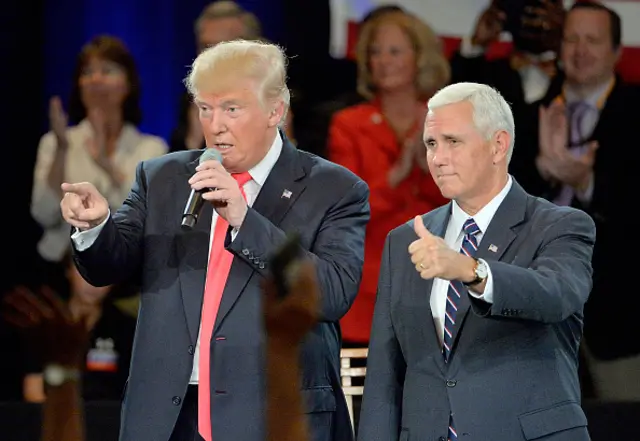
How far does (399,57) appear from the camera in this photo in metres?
4.64

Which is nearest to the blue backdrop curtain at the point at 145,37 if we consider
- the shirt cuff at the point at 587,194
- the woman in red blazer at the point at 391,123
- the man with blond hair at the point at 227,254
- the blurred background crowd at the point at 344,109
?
the blurred background crowd at the point at 344,109

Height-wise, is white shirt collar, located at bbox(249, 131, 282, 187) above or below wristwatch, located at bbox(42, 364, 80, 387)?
above

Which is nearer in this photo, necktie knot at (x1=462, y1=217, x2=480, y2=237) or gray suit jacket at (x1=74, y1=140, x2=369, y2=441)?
gray suit jacket at (x1=74, y1=140, x2=369, y2=441)

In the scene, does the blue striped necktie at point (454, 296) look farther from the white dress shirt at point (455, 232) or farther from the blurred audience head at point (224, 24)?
the blurred audience head at point (224, 24)

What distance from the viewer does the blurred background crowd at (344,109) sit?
4.56 m

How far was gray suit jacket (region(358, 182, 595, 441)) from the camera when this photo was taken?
2354 mm

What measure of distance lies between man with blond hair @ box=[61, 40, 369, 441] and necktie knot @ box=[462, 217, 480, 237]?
0.24m

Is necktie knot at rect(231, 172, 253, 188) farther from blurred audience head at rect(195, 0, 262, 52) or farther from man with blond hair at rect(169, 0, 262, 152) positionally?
blurred audience head at rect(195, 0, 262, 52)

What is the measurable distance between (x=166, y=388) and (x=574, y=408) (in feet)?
2.91

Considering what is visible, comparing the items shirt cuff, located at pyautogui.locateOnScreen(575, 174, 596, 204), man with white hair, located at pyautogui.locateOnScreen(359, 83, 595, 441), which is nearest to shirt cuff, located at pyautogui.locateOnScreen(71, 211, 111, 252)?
man with white hair, located at pyautogui.locateOnScreen(359, 83, 595, 441)

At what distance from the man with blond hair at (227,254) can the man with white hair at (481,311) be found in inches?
5.2

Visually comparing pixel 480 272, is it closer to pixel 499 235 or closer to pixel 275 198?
pixel 499 235

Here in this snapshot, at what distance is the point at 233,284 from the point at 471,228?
1.83 feet

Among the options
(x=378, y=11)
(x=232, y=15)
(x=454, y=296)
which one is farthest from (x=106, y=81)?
(x=454, y=296)
